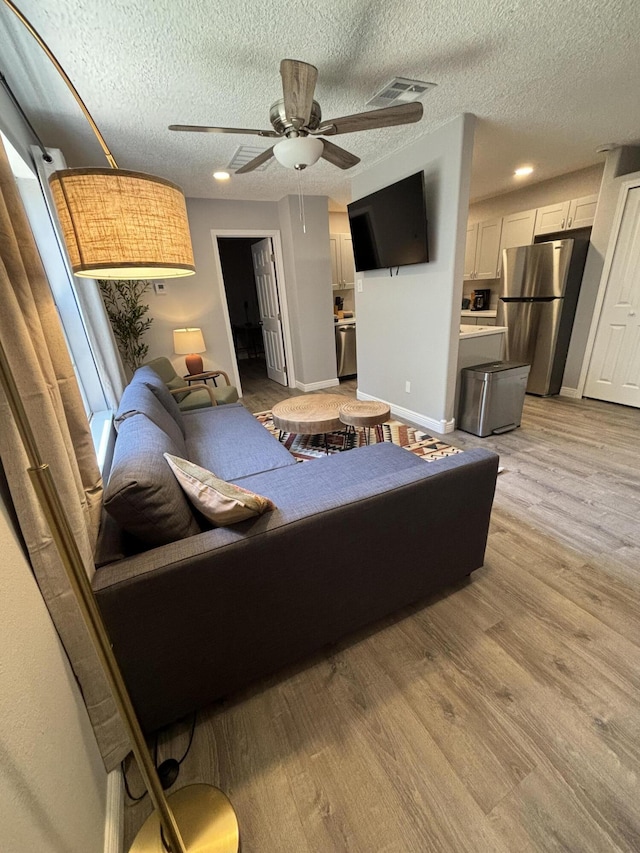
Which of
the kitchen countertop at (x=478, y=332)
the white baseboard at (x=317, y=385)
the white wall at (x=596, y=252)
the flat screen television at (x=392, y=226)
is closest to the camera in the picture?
the flat screen television at (x=392, y=226)

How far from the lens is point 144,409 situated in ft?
6.06

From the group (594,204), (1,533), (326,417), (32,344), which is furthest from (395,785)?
(594,204)

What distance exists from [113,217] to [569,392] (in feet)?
16.2

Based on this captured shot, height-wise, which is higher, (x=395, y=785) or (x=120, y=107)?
(x=120, y=107)

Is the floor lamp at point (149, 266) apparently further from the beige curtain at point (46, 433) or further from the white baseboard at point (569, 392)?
the white baseboard at point (569, 392)

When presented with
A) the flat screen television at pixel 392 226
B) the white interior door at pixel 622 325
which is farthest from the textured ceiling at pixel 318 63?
the white interior door at pixel 622 325

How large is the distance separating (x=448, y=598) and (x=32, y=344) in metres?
1.80

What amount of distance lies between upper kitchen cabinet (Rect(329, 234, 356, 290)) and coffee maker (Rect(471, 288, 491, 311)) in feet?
6.39

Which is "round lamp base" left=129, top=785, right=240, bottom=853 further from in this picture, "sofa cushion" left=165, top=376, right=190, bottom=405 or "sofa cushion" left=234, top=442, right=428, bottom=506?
"sofa cushion" left=165, top=376, right=190, bottom=405

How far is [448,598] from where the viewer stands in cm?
162

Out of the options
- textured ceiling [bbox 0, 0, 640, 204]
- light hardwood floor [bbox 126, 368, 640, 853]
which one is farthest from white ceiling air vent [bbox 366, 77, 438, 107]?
light hardwood floor [bbox 126, 368, 640, 853]

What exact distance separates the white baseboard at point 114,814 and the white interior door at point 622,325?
196 inches

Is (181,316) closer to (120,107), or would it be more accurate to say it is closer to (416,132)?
(120,107)

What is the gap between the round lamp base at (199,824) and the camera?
895mm
